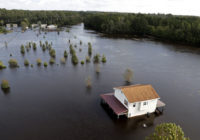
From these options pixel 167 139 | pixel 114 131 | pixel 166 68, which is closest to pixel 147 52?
pixel 166 68

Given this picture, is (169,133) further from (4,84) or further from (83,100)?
(4,84)

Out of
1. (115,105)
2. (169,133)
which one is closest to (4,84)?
(115,105)

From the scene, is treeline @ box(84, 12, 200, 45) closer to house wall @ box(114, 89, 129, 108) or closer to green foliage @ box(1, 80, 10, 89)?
house wall @ box(114, 89, 129, 108)

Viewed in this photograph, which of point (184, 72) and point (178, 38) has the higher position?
point (178, 38)

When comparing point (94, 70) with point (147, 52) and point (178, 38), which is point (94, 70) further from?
point (178, 38)

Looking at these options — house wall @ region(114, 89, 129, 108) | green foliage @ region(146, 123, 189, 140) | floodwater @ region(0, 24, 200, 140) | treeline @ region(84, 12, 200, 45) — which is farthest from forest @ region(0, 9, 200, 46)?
green foliage @ region(146, 123, 189, 140)

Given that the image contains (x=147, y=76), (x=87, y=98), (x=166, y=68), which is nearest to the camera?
(x=87, y=98)

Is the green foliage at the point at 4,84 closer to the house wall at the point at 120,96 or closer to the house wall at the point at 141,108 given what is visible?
the house wall at the point at 120,96
